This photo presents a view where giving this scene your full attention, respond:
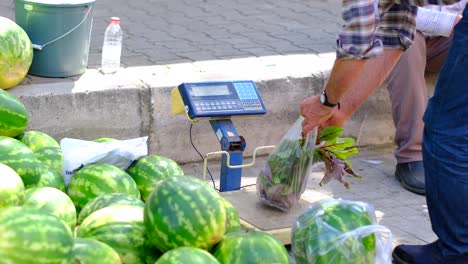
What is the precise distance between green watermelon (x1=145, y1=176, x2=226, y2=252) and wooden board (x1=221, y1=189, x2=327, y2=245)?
0.94 meters

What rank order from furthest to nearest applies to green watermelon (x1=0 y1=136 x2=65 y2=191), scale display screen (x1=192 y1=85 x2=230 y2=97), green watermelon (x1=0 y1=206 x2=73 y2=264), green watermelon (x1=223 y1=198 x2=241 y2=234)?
scale display screen (x1=192 y1=85 x2=230 y2=97) → green watermelon (x1=0 y1=136 x2=65 y2=191) → green watermelon (x1=223 y1=198 x2=241 y2=234) → green watermelon (x1=0 y1=206 x2=73 y2=264)

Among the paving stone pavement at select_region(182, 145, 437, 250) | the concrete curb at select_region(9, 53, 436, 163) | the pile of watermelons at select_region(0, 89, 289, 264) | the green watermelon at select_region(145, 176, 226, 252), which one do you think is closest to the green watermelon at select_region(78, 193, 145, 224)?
the pile of watermelons at select_region(0, 89, 289, 264)

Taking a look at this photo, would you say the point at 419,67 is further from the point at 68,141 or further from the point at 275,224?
the point at 68,141

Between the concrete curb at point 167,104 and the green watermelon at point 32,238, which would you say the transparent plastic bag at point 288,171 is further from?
the green watermelon at point 32,238

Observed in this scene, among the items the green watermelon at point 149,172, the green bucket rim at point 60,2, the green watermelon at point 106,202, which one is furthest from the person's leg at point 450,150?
the green bucket rim at point 60,2

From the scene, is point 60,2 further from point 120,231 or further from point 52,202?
point 120,231

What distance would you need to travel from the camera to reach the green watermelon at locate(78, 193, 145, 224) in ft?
10.4

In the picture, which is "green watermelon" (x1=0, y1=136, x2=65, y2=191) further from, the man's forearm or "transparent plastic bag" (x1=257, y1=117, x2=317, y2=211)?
the man's forearm

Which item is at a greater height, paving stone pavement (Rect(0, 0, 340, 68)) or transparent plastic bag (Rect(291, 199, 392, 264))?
transparent plastic bag (Rect(291, 199, 392, 264))

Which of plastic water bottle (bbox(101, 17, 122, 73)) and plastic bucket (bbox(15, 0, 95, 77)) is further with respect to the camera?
plastic water bottle (bbox(101, 17, 122, 73))

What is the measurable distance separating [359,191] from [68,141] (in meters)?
2.20

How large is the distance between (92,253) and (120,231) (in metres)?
0.24

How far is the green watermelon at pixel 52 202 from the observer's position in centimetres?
306

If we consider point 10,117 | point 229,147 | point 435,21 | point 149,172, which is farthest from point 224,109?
point 435,21
